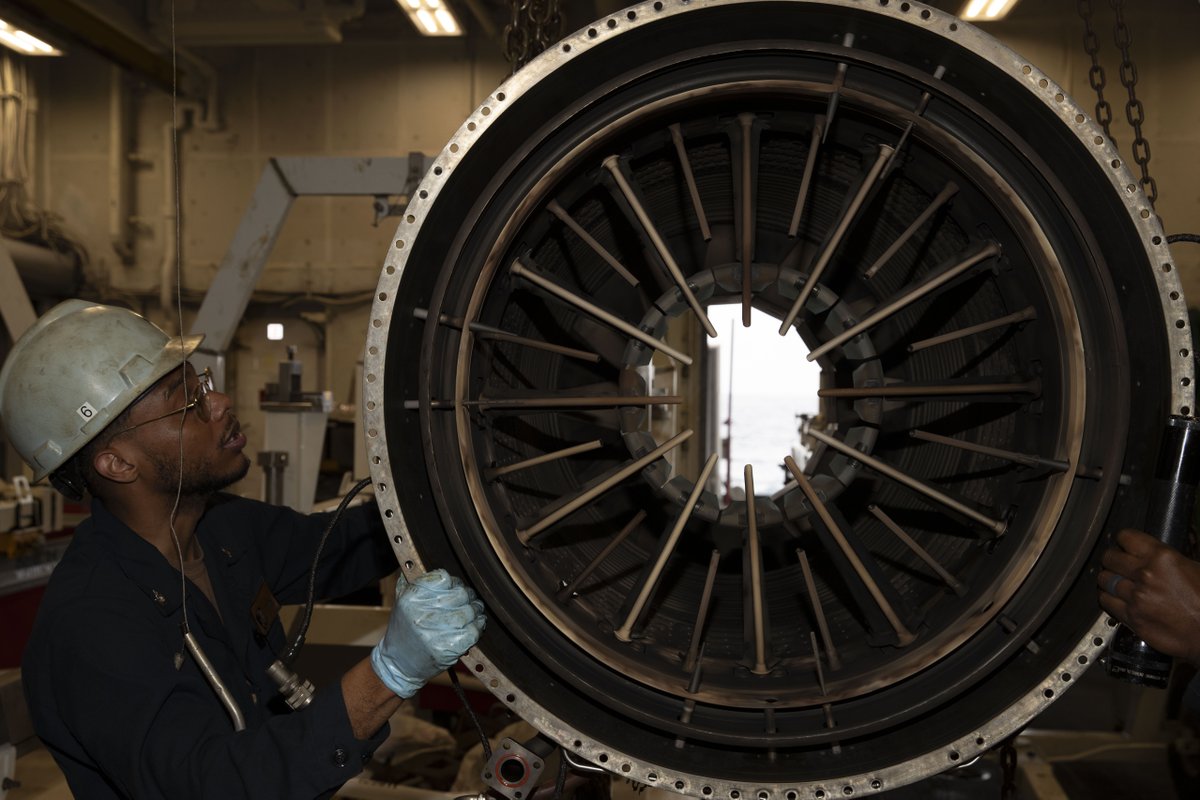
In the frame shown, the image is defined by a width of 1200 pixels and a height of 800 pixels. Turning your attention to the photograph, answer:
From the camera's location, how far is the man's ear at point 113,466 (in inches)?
59.1

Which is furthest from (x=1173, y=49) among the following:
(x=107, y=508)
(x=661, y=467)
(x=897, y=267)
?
(x=107, y=508)

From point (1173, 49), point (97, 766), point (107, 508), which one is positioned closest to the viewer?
point (97, 766)

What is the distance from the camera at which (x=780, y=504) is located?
1.46 metres

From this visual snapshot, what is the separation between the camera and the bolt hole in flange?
3.69ft

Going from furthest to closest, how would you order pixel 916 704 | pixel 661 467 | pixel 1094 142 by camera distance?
1. pixel 661 467
2. pixel 916 704
3. pixel 1094 142

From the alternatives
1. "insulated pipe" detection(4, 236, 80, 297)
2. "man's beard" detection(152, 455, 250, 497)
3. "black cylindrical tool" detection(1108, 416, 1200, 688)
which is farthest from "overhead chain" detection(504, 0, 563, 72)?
"insulated pipe" detection(4, 236, 80, 297)

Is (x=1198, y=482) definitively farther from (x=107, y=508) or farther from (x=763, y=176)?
(x=107, y=508)

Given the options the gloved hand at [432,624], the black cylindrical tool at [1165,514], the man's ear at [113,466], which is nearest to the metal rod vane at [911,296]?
the black cylindrical tool at [1165,514]

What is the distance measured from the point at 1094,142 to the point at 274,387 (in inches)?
133

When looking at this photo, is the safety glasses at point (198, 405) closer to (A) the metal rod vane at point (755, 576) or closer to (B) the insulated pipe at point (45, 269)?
(A) the metal rod vane at point (755, 576)

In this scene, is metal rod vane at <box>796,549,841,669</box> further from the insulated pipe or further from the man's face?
the insulated pipe

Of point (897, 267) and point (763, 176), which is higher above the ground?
point (763, 176)

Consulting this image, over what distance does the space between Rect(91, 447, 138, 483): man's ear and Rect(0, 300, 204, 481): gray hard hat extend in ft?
0.12

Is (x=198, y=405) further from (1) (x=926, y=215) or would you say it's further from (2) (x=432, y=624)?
(1) (x=926, y=215)
